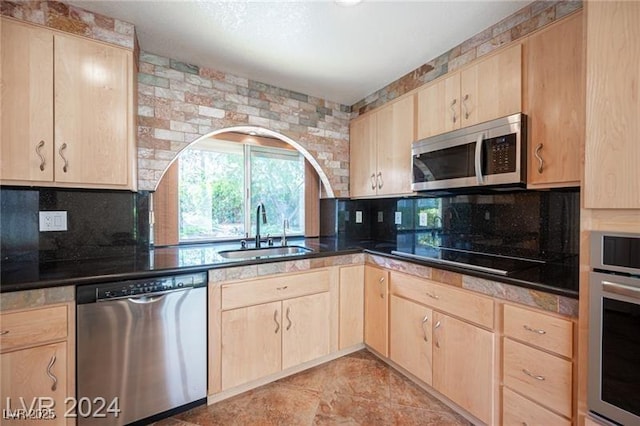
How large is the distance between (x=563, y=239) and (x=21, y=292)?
290 cm

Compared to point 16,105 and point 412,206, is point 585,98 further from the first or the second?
point 16,105

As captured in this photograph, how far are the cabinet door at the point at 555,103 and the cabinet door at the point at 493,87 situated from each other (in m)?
0.06

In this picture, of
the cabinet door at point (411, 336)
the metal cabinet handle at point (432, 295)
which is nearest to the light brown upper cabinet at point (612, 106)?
the metal cabinet handle at point (432, 295)

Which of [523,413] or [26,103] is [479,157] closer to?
[523,413]

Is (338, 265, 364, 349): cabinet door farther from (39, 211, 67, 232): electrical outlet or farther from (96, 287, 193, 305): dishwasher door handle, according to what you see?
(39, 211, 67, 232): electrical outlet

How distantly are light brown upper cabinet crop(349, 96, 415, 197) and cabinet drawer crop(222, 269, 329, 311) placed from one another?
1.01 meters

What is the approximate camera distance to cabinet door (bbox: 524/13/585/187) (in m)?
1.36

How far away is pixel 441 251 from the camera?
2152 mm

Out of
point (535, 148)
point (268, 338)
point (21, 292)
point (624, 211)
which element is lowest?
point (268, 338)

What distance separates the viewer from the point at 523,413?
1330 millimetres

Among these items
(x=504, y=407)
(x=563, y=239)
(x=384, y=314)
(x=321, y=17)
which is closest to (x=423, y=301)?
(x=384, y=314)

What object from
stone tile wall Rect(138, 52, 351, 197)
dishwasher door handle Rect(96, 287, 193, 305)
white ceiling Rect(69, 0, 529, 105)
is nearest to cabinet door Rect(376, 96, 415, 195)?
white ceiling Rect(69, 0, 529, 105)

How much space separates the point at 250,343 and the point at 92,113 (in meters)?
1.78

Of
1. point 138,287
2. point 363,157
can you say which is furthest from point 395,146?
point 138,287
